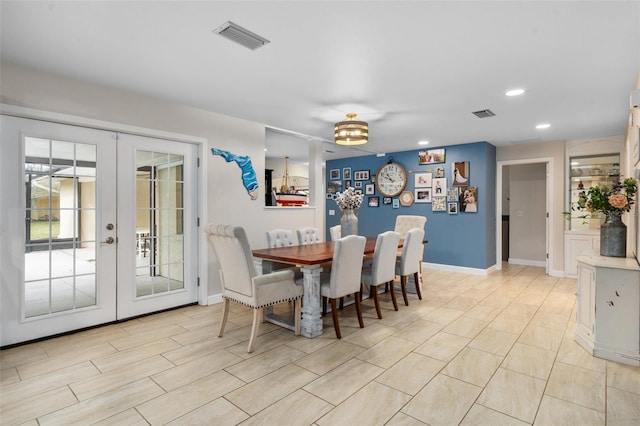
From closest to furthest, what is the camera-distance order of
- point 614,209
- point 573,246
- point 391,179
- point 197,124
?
point 614,209 → point 197,124 → point 573,246 → point 391,179

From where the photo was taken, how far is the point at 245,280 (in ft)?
9.36

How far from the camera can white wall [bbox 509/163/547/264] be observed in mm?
6863

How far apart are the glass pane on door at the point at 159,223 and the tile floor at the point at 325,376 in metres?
0.47

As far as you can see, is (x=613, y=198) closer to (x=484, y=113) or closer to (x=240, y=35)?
(x=484, y=113)

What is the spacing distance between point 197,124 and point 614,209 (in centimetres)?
442

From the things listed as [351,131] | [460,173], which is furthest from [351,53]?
[460,173]

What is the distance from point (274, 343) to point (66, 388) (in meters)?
1.50

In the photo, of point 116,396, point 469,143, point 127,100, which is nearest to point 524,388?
point 116,396

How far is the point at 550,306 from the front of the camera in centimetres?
411

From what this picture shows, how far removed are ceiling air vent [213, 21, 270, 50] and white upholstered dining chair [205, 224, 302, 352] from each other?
1398 millimetres

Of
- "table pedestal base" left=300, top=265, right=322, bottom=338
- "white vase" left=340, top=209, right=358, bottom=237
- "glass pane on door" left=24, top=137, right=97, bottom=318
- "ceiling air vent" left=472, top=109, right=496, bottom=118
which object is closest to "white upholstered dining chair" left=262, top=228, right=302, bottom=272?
"table pedestal base" left=300, top=265, right=322, bottom=338

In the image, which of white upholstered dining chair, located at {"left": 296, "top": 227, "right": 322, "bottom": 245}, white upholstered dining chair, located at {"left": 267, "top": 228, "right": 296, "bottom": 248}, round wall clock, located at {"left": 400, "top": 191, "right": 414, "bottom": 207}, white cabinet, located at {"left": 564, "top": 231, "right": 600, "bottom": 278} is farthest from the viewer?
round wall clock, located at {"left": 400, "top": 191, "right": 414, "bottom": 207}

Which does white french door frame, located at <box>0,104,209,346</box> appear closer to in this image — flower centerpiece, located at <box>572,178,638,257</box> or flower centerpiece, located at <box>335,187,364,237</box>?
flower centerpiece, located at <box>335,187,364,237</box>

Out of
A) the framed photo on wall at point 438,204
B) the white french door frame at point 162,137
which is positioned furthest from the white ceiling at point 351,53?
the framed photo on wall at point 438,204
